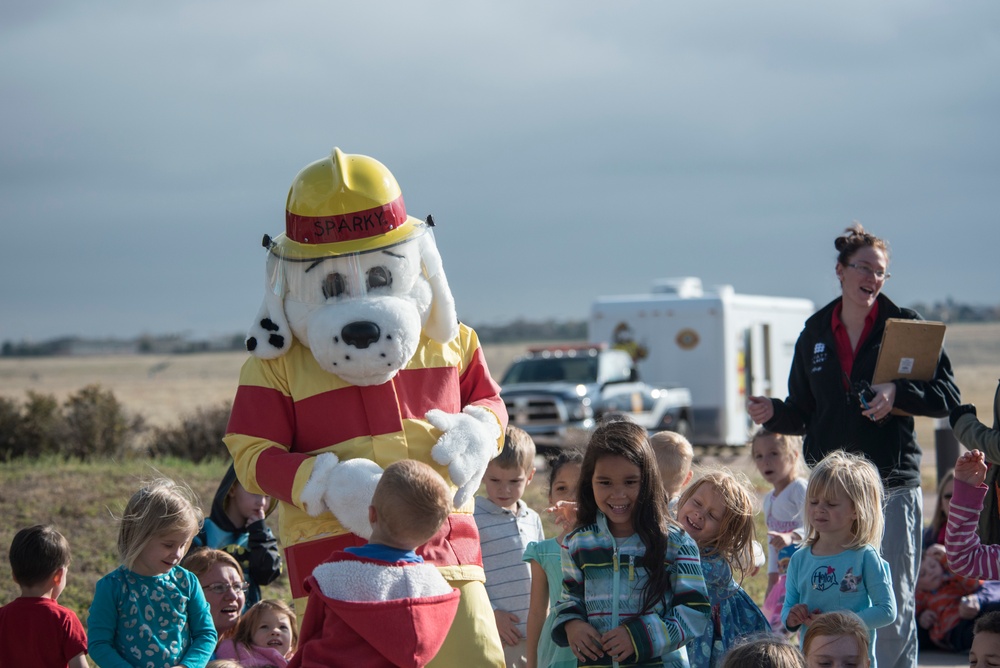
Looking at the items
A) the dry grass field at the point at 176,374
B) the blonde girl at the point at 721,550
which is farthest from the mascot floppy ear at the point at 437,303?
the dry grass field at the point at 176,374

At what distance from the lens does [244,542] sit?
5.62m

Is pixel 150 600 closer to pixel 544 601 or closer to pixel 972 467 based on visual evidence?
pixel 544 601

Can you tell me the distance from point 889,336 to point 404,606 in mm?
2797

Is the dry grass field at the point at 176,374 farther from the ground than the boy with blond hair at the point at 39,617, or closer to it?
closer to it

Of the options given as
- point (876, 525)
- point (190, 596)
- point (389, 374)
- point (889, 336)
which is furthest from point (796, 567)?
point (190, 596)

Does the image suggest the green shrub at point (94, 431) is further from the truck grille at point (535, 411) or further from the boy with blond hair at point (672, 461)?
the boy with blond hair at point (672, 461)

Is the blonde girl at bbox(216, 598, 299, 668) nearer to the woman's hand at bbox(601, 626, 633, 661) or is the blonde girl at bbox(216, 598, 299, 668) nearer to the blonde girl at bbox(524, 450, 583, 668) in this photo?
the blonde girl at bbox(524, 450, 583, 668)

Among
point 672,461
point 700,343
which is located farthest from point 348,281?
point 700,343

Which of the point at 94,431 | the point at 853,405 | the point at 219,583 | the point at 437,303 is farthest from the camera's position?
the point at 94,431

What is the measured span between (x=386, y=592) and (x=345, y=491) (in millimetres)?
581

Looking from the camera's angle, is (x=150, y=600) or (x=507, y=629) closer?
(x=150, y=600)

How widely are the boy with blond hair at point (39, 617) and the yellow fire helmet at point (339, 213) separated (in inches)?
55.2

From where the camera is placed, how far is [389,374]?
3898 mm

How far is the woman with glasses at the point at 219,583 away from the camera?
5.02 metres
